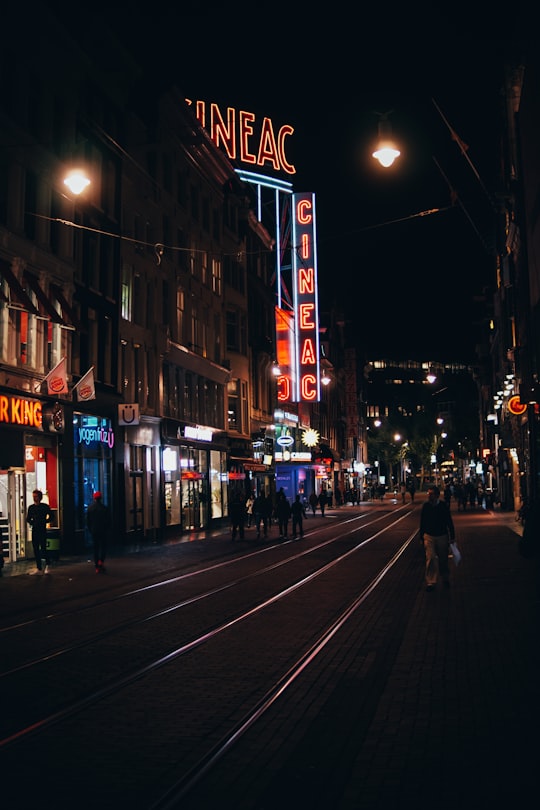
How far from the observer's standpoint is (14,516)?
26.8 m

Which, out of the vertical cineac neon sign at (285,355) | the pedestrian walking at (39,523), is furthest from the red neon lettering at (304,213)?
the pedestrian walking at (39,523)

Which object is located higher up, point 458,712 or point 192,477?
point 192,477

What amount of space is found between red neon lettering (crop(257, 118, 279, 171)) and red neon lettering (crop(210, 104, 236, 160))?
6.96ft

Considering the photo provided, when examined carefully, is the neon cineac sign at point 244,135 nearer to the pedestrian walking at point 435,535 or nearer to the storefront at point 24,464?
the storefront at point 24,464

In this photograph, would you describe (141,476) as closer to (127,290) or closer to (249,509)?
(127,290)

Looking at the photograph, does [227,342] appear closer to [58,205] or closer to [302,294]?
[302,294]

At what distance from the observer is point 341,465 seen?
99500 millimetres

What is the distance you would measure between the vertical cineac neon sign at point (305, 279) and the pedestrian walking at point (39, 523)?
4297cm

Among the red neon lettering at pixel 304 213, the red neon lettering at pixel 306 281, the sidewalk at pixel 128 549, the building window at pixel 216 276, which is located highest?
the red neon lettering at pixel 304 213

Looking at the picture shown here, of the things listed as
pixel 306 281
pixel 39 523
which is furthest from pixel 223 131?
pixel 39 523

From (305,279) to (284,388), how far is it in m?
7.77

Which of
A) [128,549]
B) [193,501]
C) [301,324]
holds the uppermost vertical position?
[301,324]

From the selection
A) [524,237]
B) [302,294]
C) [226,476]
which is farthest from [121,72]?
[302,294]

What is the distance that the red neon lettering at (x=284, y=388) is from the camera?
216 ft
